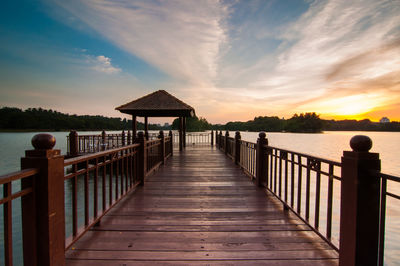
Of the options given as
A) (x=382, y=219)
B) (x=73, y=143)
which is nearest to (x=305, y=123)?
(x=73, y=143)

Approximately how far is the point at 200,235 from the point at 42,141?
197 centimetres

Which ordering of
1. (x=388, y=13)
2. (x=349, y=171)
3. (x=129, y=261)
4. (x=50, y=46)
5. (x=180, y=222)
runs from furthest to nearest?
1. (x=50, y=46)
2. (x=388, y=13)
3. (x=180, y=222)
4. (x=129, y=261)
5. (x=349, y=171)

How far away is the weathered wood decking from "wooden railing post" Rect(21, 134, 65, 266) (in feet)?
1.68

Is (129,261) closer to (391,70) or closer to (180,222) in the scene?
(180,222)

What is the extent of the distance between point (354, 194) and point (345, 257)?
58 cm

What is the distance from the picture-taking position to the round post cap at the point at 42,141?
140 cm

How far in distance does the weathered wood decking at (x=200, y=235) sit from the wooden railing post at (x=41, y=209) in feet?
1.68

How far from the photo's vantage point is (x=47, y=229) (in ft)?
4.68

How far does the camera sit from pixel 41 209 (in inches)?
56.1

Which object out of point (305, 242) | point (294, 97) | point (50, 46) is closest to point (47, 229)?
point (305, 242)

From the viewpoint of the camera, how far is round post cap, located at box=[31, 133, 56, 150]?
4.61 feet

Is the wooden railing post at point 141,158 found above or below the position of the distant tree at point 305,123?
below

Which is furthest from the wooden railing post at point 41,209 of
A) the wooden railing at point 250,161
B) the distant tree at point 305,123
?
the distant tree at point 305,123

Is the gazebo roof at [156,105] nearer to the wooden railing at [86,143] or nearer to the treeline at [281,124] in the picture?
the wooden railing at [86,143]
